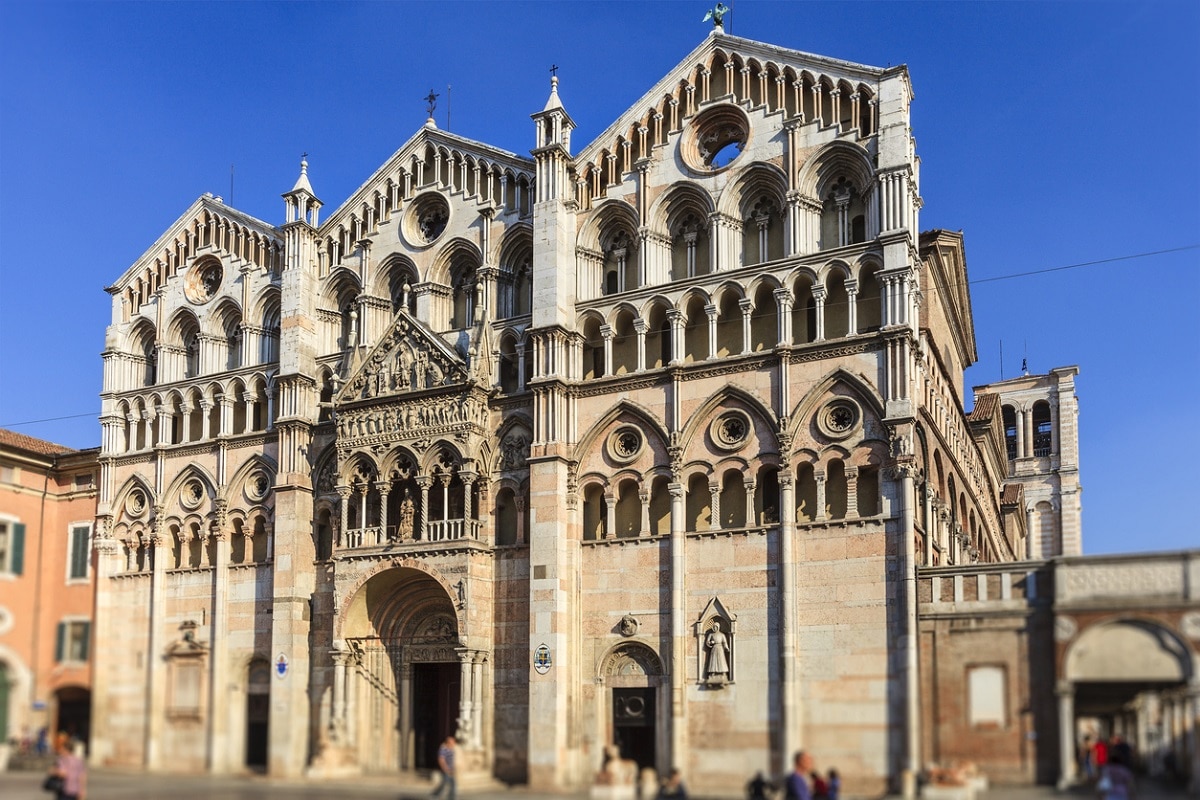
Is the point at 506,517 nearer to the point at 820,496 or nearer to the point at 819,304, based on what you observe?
the point at 820,496

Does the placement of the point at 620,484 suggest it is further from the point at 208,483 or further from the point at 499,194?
the point at 208,483

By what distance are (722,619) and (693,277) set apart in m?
10.1

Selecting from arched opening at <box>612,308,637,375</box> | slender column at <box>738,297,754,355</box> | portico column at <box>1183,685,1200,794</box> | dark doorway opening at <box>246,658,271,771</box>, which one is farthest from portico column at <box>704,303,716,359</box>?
dark doorway opening at <box>246,658,271,771</box>

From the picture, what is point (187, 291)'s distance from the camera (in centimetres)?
4900

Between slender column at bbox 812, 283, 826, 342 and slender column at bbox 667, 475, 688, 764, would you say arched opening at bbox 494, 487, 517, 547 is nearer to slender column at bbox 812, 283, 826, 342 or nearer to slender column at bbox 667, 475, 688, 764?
slender column at bbox 667, 475, 688, 764

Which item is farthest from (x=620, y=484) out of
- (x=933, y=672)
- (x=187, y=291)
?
(x=187, y=291)

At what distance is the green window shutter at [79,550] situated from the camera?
1405 inches

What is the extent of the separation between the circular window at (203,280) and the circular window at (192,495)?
702cm

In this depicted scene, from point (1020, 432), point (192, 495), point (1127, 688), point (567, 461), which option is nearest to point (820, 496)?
point (567, 461)

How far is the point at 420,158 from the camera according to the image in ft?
146

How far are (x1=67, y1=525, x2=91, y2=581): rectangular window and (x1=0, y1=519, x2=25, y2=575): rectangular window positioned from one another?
5.00 meters

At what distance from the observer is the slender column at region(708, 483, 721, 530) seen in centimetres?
3597

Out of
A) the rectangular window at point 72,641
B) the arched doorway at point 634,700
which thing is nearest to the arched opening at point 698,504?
the arched doorway at point 634,700

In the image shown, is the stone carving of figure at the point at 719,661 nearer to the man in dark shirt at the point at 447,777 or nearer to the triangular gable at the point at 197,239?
the man in dark shirt at the point at 447,777
